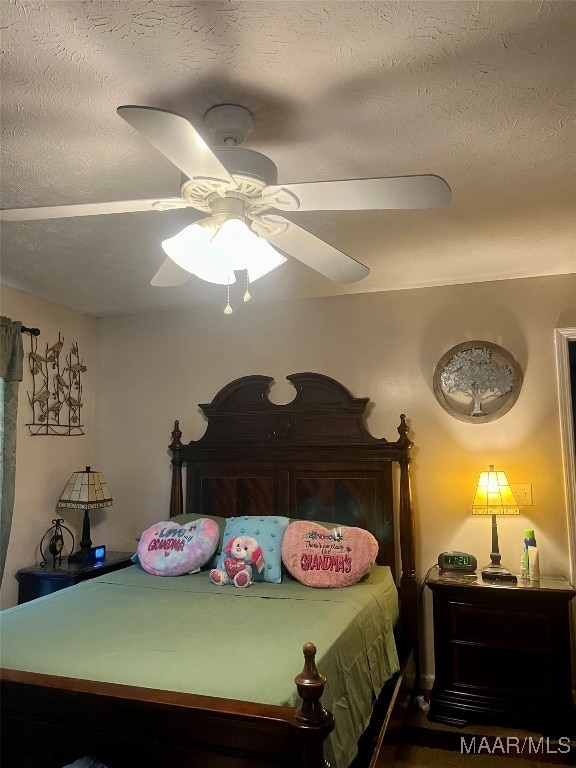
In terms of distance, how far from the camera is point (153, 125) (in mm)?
1224

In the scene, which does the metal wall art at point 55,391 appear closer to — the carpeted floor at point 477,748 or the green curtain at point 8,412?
the green curtain at point 8,412

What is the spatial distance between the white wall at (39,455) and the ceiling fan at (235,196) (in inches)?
82.4

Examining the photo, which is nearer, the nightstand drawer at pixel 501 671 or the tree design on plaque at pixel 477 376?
the nightstand drawer at pixel 501 671

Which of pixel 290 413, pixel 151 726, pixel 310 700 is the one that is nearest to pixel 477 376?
pixel 290 413

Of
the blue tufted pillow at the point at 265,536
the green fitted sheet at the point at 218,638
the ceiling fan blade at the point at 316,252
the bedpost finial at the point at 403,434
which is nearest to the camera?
the green fitted sheet at the point at 218,638

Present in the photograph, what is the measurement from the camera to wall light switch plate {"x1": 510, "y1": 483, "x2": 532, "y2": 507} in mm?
3172

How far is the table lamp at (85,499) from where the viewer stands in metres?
3.55

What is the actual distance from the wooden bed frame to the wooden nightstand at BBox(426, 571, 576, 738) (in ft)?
0.86

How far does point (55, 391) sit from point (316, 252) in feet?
8.20

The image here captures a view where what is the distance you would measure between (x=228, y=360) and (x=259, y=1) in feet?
8.90

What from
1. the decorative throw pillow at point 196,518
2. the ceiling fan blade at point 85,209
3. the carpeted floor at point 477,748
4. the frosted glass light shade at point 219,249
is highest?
the ceiling fan blade at point 85,209

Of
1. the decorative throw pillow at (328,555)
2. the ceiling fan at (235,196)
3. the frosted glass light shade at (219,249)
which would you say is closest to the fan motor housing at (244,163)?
the ceiling fan at (235,196)

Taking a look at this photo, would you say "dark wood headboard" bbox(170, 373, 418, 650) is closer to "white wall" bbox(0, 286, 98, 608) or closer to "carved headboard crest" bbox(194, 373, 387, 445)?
"carved headboard crest" bbox(194, 373, 387, 445)

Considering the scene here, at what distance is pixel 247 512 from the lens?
3600 millimetres
